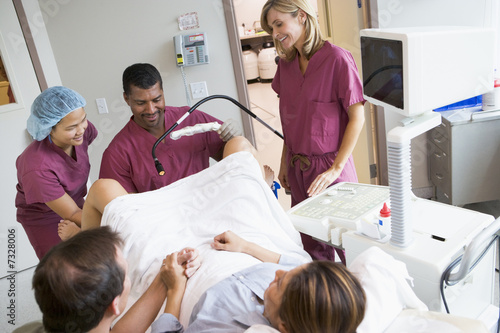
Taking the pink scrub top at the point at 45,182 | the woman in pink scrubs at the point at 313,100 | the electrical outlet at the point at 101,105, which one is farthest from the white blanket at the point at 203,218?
the electrical outlet at the point at 101,105

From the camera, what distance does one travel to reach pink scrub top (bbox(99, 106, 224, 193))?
1822mm

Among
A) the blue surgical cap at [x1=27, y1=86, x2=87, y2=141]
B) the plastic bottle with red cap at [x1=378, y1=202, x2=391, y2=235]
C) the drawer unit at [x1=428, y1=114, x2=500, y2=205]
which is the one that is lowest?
the drawer unit at [x1=428, y1=114, x2=500, y2=205]

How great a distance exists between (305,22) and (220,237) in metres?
0.92

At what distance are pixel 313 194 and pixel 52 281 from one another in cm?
96

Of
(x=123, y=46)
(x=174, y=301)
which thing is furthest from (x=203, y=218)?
(x=123, y=46)

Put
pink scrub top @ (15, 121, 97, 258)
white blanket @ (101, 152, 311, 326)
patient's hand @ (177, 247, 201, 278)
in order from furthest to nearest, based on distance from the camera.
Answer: pink scrub top @ (15, 121, 97, 258) < white blanket @ (101, 152, 311, 326) < patient's hand @ (177, 247, 201, 278)

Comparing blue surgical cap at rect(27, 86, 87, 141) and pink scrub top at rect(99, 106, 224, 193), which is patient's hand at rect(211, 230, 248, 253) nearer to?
pink scrub top at rect(99, 106, 224, 193)

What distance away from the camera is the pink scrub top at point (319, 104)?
68.6 inches

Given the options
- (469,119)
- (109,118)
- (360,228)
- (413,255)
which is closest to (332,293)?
(413,255)

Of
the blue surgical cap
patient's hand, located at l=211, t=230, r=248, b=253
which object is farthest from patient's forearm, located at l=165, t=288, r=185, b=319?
the blue surgical cap

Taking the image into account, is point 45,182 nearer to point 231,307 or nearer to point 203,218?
point 203,218

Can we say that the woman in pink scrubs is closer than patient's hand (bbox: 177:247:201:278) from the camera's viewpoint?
No

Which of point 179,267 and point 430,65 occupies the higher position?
point 430,65

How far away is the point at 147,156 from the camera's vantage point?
72.6 inches
